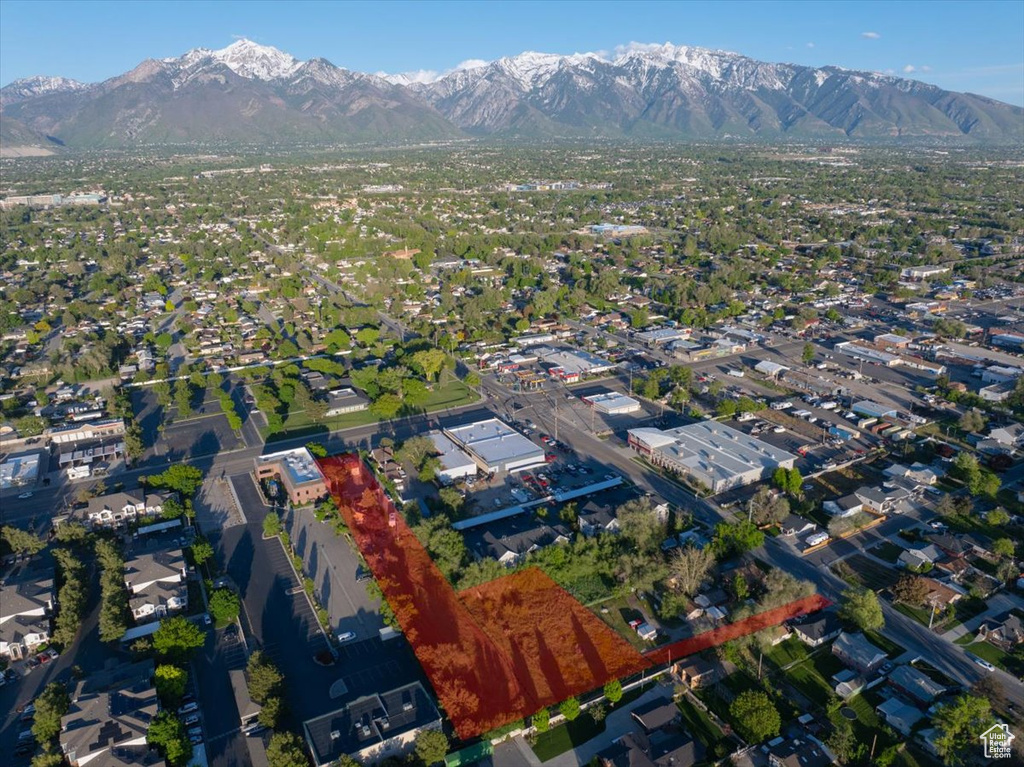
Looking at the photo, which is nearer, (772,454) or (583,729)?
(583,729)

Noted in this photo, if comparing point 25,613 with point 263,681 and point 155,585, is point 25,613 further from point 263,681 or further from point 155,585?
point 263,681

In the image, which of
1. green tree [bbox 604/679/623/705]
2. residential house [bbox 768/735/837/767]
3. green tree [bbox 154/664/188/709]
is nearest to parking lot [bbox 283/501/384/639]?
green tree [bbox 154/664/188/709]

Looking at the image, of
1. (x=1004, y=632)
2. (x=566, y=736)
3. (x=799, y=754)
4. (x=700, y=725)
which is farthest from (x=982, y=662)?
(x=566, y=736)

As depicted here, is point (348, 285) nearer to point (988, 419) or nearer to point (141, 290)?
point (141, 290)

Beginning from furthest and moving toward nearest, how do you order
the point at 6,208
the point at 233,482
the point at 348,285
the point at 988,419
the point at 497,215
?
the point at 6,208 → the point at 497,215 → the point at 348,285 → the point at 988,419 → the point at 233,482

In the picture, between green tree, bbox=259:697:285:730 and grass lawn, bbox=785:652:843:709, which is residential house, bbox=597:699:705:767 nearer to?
grass lawn, bbox=785:652:843:709

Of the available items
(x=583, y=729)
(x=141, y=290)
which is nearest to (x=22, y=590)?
(x=583, y=729)

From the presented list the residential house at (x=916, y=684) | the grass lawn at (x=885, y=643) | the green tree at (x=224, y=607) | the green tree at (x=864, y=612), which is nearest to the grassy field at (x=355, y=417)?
the green tree at (x=224, y=607)

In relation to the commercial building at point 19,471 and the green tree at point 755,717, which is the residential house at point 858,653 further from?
the commercial building at point 19,471
